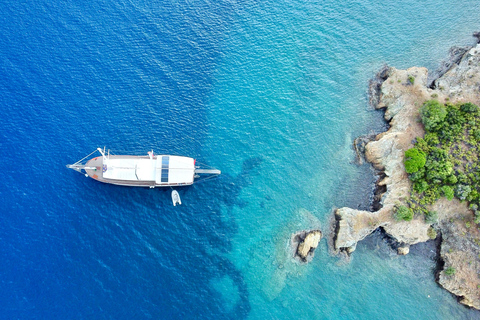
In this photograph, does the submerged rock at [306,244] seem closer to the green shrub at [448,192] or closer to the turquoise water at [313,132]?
the turquoise water at [313,132]

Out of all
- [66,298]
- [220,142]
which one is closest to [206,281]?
[66,298]

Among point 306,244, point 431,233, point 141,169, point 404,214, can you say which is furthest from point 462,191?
point 141,169

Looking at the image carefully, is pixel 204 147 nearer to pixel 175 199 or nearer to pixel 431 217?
pixel 175 199

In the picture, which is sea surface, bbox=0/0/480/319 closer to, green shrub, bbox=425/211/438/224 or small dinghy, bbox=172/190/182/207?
small dinghy, bbox=172/190/182/207

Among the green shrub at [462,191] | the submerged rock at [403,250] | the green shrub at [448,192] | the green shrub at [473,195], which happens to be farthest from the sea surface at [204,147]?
the green shrub at [473,195]

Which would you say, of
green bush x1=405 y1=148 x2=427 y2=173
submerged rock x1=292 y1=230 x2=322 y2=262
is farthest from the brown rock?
green bush x1=405 y1=148 x2=427 y2=173

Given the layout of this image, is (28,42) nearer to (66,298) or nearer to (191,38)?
(191,38)
